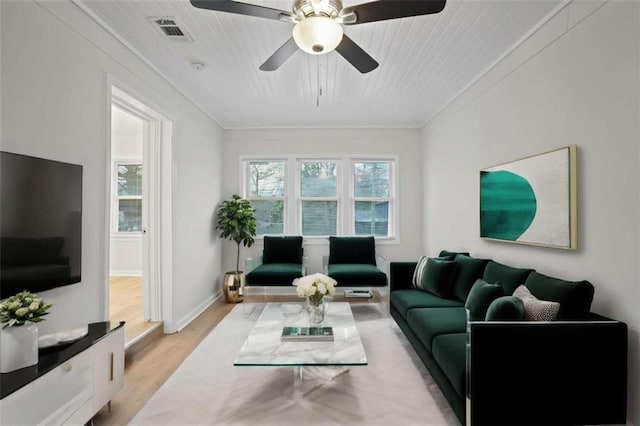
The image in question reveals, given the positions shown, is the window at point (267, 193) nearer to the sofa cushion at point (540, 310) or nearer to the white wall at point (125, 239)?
the white wall at point (125, 239)

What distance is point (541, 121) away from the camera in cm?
265

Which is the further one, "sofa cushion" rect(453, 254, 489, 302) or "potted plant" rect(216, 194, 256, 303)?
"potted plant" rect(216, 194, 256, 303)

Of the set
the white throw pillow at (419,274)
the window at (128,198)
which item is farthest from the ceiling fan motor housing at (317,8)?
the window at (128,198)

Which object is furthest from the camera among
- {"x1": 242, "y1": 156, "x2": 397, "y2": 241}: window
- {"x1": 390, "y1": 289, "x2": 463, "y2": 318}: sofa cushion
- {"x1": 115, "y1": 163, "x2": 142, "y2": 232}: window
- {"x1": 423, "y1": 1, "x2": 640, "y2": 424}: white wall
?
{"x1": 115, "y1": 163, "x2": 142, "y2": 232}: window

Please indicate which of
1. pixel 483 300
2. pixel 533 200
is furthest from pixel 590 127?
pixel 483 300

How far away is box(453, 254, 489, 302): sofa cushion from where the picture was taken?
123 inches

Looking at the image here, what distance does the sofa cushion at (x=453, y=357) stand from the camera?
1.85 m

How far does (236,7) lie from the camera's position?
1.85 metres

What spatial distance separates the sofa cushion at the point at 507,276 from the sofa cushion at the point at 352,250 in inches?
87.1

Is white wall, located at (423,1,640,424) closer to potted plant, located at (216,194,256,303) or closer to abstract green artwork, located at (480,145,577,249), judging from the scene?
abstract green artwork, located at (480,145,577,249)

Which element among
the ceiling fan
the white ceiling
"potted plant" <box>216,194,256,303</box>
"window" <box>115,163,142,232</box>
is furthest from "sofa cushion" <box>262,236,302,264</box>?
the ceiling fan

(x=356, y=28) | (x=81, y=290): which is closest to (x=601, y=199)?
(x=356, y=28)

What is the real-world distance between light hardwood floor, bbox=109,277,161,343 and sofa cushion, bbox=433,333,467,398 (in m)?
2.70

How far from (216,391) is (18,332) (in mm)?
1312
